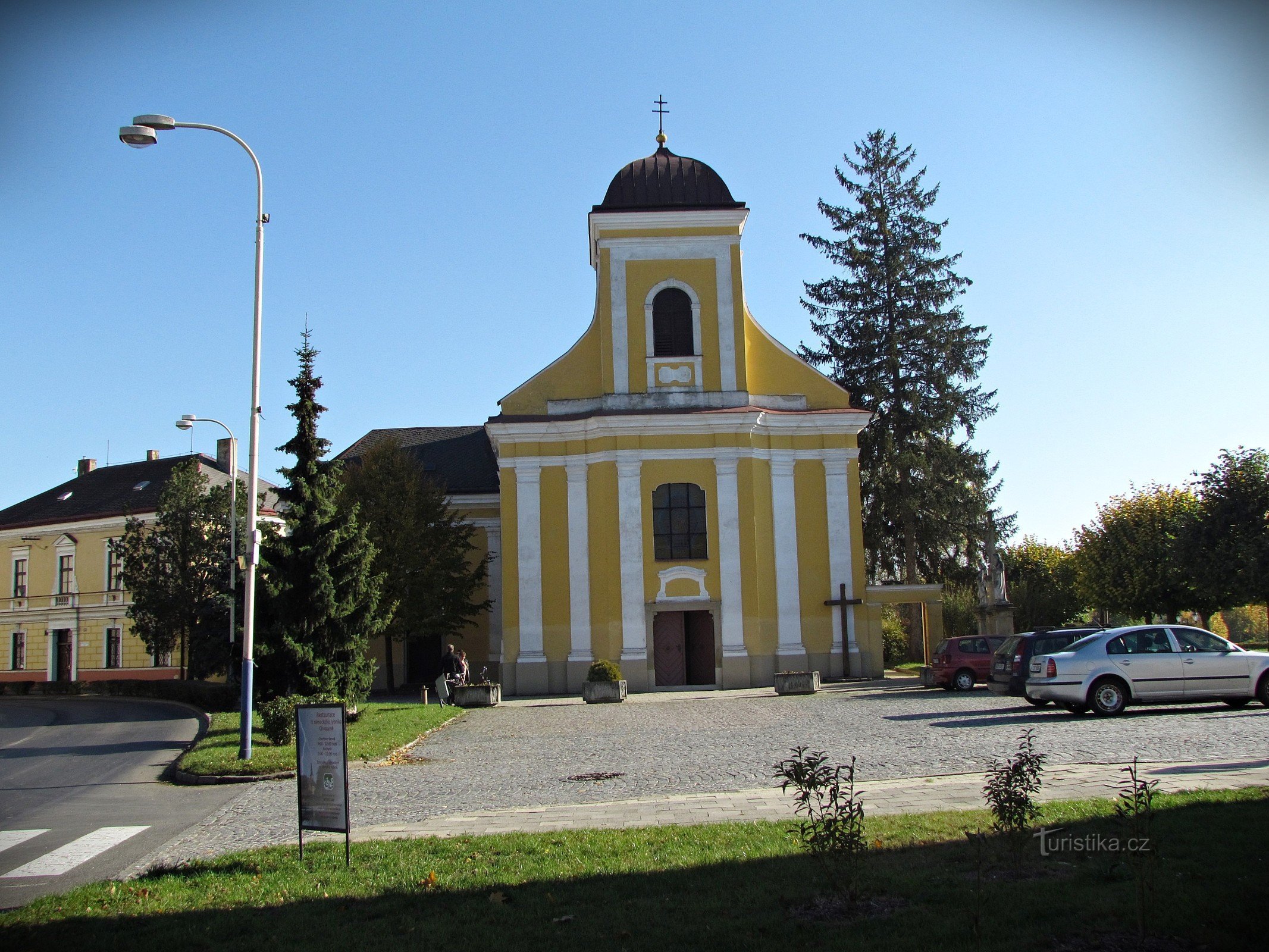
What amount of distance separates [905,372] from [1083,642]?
23402 mm

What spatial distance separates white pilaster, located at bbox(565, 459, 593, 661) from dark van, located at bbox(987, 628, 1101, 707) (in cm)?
1354

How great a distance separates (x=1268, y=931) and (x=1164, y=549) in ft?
125

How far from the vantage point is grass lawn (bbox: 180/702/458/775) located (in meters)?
15.2

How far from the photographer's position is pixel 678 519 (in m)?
32.3

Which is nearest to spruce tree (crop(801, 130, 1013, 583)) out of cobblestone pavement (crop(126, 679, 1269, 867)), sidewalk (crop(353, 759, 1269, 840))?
cobblestone pavement (crop(126, 679, 1269, 867))

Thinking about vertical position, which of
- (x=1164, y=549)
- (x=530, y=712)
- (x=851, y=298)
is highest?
(x=851, y=298)

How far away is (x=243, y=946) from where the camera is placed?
624 centimetres

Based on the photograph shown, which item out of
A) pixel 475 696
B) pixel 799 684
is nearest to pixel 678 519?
pixel 799 684

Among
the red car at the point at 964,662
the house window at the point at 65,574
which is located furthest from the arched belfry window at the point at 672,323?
the house window at the point at 65,574

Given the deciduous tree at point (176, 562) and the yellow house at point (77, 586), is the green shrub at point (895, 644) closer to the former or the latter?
the deciduous tree at point (176, 562)

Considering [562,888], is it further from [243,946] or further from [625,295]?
[625,295]

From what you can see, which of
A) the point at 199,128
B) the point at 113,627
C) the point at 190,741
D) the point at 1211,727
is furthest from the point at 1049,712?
the point at 113,627

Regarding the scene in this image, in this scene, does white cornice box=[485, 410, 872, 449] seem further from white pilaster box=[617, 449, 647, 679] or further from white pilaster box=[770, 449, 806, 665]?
white pilaster box=[770, 449, 806, 665]
